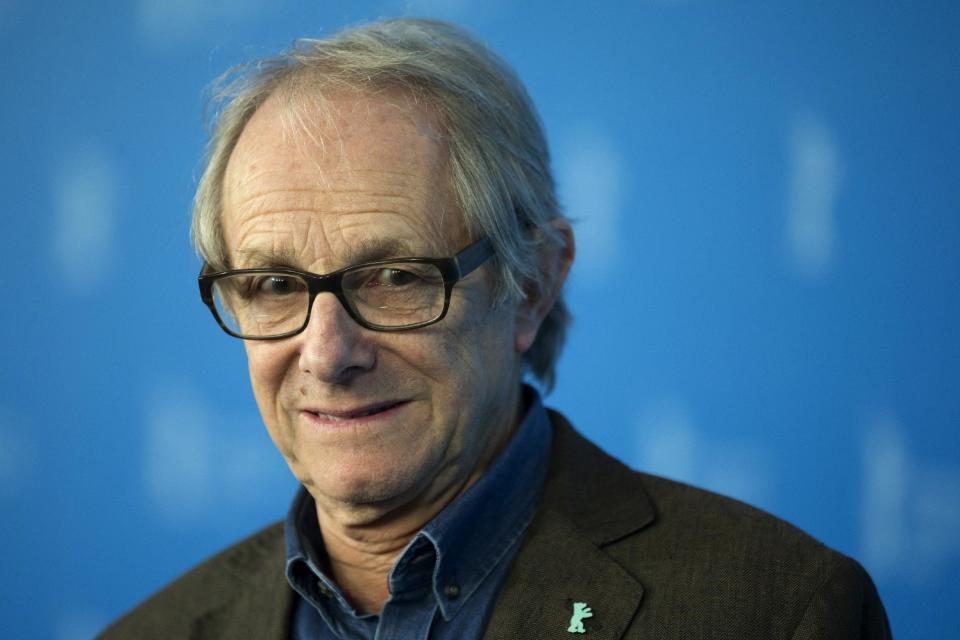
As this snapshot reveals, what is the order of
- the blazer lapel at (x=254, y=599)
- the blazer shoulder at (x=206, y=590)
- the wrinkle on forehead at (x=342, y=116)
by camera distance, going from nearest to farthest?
1. the wrinkle on forehead at (x=342, y=116)
2. the blazer lapel at (x=254, y=599)
3. the blazer shoulder at (x=206, y=590)

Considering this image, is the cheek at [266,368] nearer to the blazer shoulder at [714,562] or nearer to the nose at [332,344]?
the nose at [332,344]

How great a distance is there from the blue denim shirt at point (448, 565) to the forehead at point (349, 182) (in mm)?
479

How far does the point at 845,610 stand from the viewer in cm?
191

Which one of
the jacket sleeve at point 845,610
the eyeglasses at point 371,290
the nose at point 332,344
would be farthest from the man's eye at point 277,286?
the jacket sleeve at point 845,610

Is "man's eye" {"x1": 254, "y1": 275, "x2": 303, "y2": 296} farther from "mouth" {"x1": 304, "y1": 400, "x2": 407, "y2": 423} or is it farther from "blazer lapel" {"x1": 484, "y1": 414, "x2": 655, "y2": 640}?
"blazer lapel" {"x1": 484, "y1": 414, "x2": 655, "y2": 640}

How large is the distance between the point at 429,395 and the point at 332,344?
0.69 feet

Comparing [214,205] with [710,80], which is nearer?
[214,205]

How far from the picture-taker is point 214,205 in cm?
224

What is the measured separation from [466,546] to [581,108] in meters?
1.69

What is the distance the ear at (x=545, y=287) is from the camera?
7.37 ft

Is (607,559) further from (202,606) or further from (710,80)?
(710,80)

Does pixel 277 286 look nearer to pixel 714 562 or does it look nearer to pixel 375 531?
pixel 375 531

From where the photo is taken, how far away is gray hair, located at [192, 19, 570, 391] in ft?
6.76

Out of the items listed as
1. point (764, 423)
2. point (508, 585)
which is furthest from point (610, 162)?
point (508, 585)
